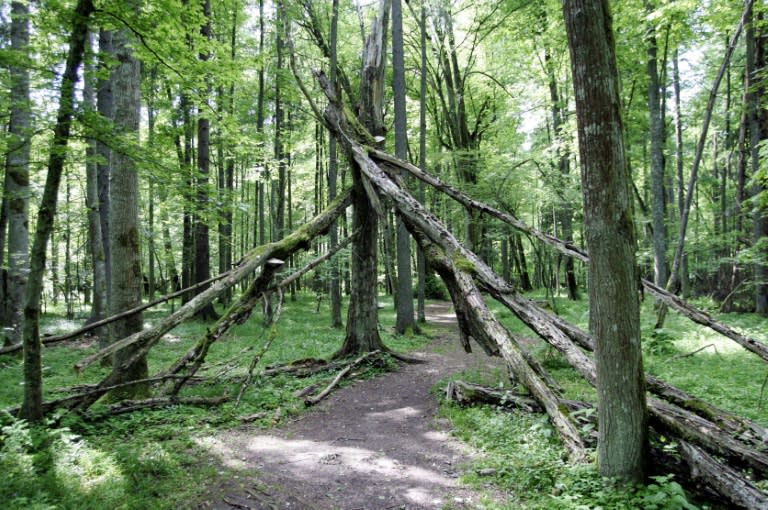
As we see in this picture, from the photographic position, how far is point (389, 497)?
13.4 feet

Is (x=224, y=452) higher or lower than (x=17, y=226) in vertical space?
lower

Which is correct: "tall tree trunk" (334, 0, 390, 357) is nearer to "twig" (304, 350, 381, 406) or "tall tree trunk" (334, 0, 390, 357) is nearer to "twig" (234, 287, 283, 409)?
"twig" (304, 350, 381, 406)

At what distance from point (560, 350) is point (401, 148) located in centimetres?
923

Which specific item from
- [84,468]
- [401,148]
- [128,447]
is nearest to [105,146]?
[128,447]

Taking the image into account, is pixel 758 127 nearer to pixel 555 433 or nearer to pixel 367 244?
pixel 367 244

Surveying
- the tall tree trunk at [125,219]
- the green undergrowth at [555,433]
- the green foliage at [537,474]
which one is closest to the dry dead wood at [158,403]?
the tall tree trunk at [125,219]

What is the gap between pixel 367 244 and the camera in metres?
9.57

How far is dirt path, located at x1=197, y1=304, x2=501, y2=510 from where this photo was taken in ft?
13.0

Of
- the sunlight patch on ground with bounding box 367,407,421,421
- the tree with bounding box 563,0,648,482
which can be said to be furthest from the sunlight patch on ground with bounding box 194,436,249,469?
the tree with bounding box 563,0,648,482

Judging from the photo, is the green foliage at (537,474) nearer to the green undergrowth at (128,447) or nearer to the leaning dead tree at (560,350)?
the leaning dead tree at (560,350)

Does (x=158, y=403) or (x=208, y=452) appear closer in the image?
(x=208, y=452)

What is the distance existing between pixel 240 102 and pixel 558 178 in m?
13.4

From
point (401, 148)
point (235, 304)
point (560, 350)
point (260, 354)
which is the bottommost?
point (260, 354)

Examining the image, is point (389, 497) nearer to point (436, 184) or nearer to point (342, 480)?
point (342, 480)
